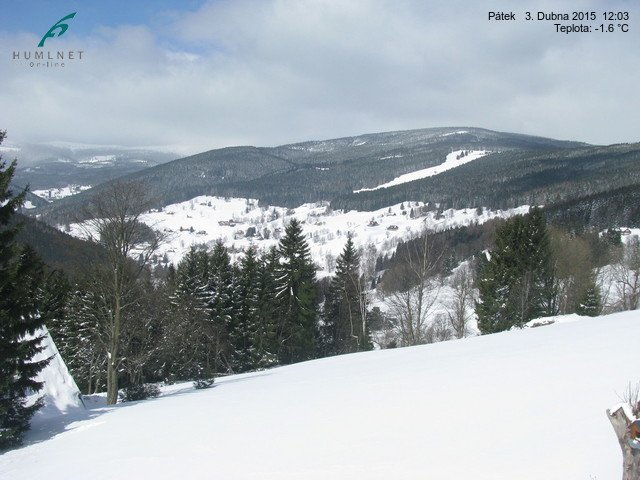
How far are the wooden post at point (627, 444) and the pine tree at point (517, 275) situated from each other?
27.3 metres

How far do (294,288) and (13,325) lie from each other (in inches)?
1001

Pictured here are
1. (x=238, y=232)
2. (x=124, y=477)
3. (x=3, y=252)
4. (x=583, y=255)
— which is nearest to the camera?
(x=124, y=477)

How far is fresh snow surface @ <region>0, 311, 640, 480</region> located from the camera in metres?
5.21

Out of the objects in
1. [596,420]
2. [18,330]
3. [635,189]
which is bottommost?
[596,420]

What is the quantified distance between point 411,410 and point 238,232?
631ft

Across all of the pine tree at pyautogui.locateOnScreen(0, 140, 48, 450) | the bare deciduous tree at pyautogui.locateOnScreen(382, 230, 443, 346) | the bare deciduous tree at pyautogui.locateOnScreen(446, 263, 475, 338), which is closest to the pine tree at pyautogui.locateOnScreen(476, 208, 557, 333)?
the bare deciduous tree at pyautogui.locateOnScreen(446, 263, 475, 338)

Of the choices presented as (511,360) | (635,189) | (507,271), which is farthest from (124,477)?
(635,189)

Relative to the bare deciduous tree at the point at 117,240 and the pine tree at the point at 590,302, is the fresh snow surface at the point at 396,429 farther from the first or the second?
the pine tree at the point at 590,302

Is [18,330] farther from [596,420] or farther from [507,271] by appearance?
[507,271]

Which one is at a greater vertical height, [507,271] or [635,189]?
[635,189]

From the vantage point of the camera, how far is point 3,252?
10.8 meters

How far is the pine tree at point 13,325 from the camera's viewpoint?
34.7 ft

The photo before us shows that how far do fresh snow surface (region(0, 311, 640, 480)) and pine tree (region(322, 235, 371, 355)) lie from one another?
2107cm

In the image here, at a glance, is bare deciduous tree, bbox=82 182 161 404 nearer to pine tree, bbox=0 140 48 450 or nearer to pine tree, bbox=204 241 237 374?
pine tree, bbox=0 140 48 450
